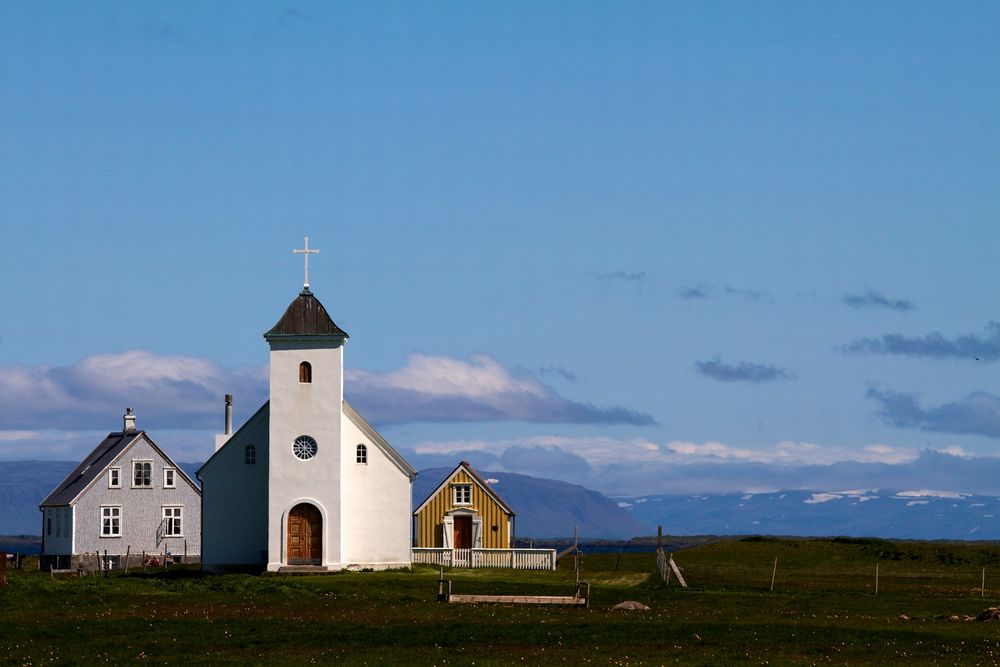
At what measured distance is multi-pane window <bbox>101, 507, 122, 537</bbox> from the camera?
300 feet

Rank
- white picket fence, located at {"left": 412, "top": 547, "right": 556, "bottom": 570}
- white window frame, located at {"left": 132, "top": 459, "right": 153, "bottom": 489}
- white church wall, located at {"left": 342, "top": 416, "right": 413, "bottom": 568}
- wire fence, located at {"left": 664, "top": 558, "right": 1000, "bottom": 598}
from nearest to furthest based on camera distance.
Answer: wire fence, located at {"left": 664, "top": 558, "right": 1000, "bottom": 598} < white church wall, located at {"left": 342, "top": 416, "right": 413, "bottom": 568} < white picket fence, located at {"left": 412, "top": 547, "right": 556, "bottom": 570} < white window frame, located at {"left": 132, "top": 459, "right": 153, "bottom": 489}

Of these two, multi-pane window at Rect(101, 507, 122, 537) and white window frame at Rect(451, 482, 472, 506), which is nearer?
white window frame at Rect(451, 482, 472, 506)

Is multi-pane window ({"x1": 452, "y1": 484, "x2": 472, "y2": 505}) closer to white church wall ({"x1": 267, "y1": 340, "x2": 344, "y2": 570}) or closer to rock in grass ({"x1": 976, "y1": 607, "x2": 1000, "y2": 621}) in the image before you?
white church wall ({"x1": 267, "y1": 340, "x2": 344, "y2": 570})

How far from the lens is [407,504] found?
68.8 m

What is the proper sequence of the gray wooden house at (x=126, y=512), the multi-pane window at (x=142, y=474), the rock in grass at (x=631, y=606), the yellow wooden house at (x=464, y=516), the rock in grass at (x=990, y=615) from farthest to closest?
the multi-pane window at (x=142, y=474)
the gray wooden house at (x=126, y=512)
the yellow wooden house at (x=464, y=516)
the rock in grass at (x=631, y=606)
the rock in grass at (x=990, y=615)

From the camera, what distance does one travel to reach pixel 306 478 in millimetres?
67438

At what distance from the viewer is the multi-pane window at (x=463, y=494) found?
80188 millimetres

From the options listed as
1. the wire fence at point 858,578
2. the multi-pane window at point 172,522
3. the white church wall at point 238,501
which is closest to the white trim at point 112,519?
the multi-pane window at point 172,522

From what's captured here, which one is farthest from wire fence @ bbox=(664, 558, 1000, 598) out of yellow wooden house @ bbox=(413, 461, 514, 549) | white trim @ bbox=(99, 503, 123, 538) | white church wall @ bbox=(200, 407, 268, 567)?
white trim @ bbox=(99, 503, 123, 538)

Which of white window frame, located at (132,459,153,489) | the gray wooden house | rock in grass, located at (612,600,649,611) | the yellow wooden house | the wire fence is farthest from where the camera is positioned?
white window frame, located at (132,459,153,489)

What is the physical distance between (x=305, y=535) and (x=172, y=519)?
28.4m

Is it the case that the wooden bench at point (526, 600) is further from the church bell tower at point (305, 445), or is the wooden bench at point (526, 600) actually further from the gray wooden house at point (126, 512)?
the gray wooden house at point (126, 512)

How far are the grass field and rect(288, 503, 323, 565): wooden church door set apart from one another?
3147 mm

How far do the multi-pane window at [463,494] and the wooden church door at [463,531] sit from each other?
77cm
